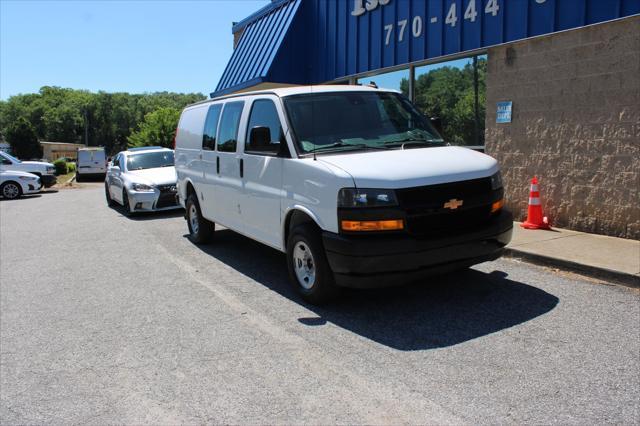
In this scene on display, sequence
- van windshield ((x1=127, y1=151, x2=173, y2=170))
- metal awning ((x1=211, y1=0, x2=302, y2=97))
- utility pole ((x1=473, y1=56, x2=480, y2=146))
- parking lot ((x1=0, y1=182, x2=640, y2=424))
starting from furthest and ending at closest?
1. metal awning ((x1=211, y1=0, x2=302, y2=97))
2. van windshield ((x1=127, y1=151, x2=173, y2=170))
3. utility pole ((x1=473, y1=56, x2=480, y2=146))
4. parking lot ((x1=0, y1=182, x2=640, y2=424))

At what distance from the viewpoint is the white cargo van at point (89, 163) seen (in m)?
32.7

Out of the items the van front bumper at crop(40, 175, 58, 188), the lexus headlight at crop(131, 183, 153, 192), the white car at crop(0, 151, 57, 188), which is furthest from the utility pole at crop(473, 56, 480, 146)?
the van front bumper at crop(40, 175, 58, 188)

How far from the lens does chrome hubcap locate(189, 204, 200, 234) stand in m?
8.47

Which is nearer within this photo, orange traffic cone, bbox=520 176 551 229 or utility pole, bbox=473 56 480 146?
orange traffic cone, bbox=520 176 551 229

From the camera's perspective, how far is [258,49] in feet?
52.6

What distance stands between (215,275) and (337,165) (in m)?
2.61

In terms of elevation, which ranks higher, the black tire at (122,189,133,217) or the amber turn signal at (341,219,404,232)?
the amber turn signal at (341,219,404,232)

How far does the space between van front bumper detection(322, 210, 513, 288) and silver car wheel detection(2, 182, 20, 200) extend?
18959mm

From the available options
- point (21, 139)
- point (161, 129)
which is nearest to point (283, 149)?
point (161, 129)

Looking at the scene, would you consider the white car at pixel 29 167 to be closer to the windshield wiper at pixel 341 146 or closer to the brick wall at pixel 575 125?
the brick wall at pixel 575 125

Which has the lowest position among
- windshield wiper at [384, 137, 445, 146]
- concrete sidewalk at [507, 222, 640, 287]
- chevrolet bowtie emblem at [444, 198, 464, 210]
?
concrete sidewalk at [507, 222, 640, 287]

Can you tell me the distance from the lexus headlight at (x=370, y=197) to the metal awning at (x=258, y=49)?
1040cm

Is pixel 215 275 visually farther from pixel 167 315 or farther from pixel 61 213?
pixel 61 213

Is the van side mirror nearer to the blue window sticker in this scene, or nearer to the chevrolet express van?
the chevrolet express van
